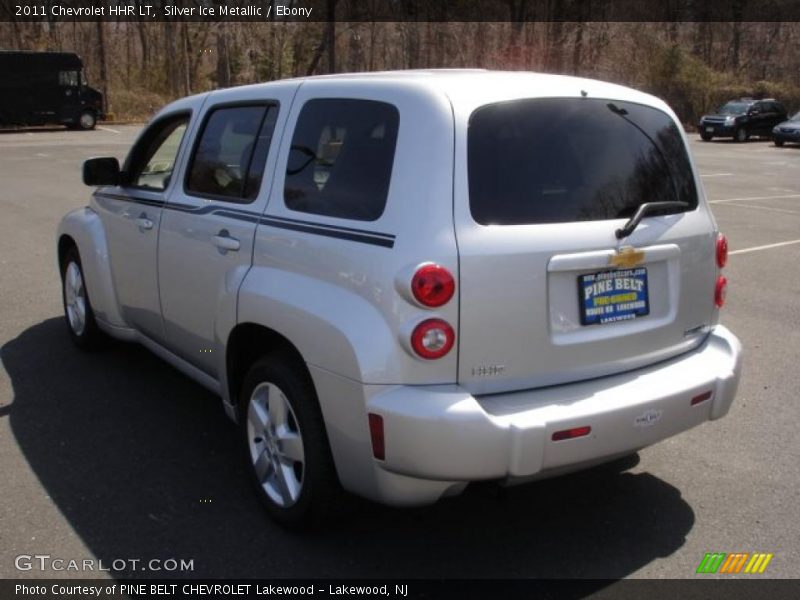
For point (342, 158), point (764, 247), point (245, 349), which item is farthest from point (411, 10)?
point (342, 158)

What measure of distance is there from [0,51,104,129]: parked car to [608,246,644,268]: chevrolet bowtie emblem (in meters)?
34.6

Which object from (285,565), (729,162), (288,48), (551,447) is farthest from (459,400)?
(288,48)

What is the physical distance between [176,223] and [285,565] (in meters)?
1.90

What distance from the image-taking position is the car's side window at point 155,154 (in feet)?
15.8

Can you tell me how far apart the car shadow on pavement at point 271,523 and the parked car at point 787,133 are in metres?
31.7

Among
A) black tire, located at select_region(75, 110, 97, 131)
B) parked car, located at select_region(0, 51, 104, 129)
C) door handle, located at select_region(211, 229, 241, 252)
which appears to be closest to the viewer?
door handle, located at select_region(211, 229, 241, 252)

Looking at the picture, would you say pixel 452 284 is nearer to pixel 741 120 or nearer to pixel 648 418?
pixel 648 418

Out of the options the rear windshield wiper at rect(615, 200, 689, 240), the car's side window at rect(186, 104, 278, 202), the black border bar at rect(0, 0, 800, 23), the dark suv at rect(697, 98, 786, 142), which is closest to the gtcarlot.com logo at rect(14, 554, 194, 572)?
the car's side window at rect(186, 104, 278, 202)

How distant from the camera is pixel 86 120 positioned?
116ft

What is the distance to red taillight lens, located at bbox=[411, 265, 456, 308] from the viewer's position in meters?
2.87

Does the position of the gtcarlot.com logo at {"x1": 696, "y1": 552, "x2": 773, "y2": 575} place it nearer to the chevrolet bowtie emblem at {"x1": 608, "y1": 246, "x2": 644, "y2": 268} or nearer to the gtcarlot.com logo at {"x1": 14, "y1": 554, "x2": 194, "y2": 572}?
the chevrolet bowtie emblem at {"x1": 608, "y1": 246, "x2": 644, "y2": 268}

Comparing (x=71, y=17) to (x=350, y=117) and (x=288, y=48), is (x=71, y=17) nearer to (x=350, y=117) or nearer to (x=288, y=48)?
(x=288, y=48)

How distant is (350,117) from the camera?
337 centimetres

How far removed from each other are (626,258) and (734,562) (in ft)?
4.26
